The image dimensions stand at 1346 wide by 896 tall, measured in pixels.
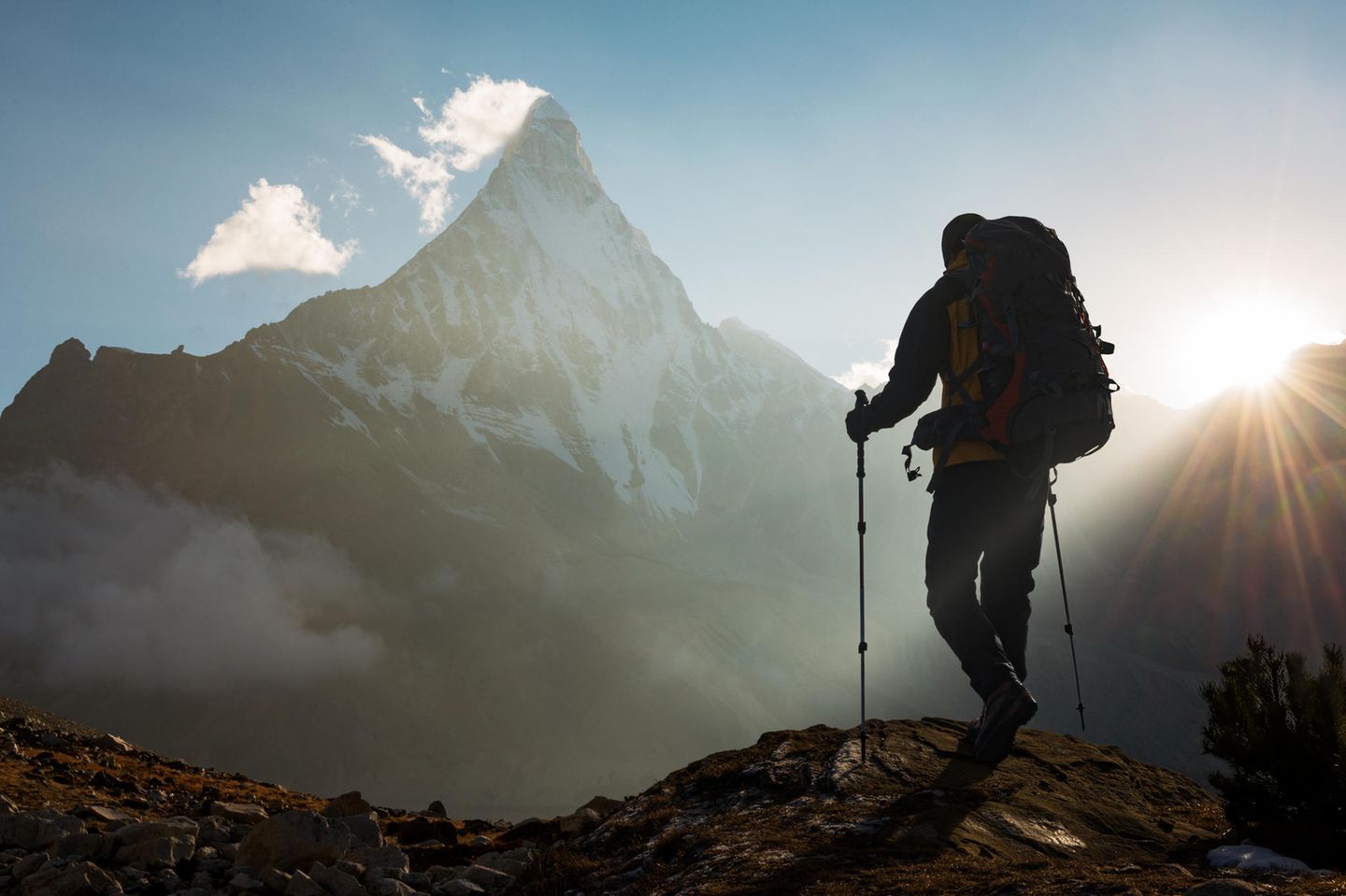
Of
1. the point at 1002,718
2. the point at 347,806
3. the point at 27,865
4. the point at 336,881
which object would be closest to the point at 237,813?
the point at 347,806

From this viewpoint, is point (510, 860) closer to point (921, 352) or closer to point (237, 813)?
point (237, 813)

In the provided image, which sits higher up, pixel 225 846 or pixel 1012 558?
pixel 1012 558

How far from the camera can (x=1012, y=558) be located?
26.6 ft

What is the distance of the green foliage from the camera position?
591cm

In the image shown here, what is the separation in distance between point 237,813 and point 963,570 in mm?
9220

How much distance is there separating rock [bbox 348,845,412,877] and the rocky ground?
19 mm

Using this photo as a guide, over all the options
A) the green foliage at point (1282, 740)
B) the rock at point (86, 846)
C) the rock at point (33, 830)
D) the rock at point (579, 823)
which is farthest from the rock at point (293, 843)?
the green foliage at point (1282, 740)

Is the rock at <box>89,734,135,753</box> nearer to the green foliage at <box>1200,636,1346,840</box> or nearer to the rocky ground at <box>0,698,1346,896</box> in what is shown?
the rocky ground at <box>0,698,1346,896</box>

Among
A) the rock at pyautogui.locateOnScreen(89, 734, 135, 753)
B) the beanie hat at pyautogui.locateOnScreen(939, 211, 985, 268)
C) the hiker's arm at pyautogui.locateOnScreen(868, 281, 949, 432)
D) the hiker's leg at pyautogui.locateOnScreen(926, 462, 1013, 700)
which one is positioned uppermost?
the beanie hat at pyautogui.locateOnScreen(939, 211, 985, 268)

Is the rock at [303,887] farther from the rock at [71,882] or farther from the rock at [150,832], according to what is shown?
the rock at [150,832]

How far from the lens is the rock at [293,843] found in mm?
8148

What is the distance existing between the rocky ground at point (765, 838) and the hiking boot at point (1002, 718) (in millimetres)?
196

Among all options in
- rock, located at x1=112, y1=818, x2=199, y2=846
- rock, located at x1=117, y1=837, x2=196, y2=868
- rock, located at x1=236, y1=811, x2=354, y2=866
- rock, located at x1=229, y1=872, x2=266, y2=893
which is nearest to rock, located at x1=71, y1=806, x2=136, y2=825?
rock, located at x1=112, y1=818, x2=199, y2=846

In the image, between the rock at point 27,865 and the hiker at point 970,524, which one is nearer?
the hiker at point 970,524
